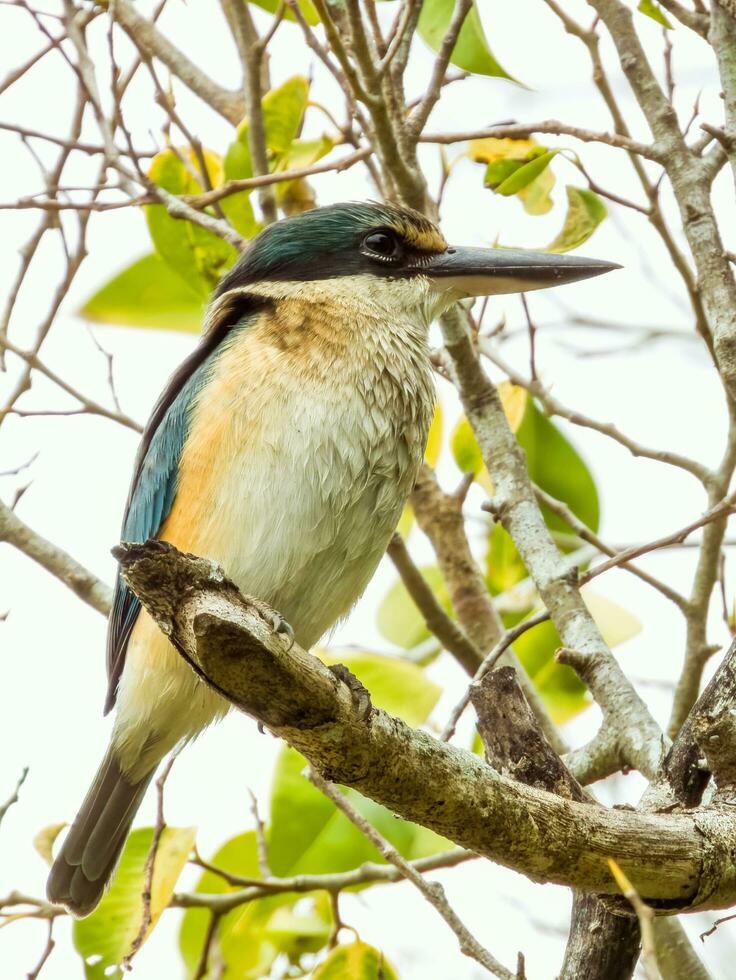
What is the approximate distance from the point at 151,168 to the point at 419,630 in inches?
59.5

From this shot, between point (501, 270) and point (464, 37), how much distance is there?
56 cm

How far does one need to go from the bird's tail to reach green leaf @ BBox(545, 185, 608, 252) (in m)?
1.67

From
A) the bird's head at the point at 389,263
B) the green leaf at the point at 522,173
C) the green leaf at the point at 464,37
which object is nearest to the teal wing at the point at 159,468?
the bird's head at the point at 389,263

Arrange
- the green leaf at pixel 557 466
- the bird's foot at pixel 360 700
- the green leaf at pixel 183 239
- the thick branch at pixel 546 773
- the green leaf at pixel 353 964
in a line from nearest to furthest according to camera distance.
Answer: the bird's foot at pixel 360 700
the thick branch at pixel 546 773
the green leaf at pixel 353 964
the green leaf at pixel 183 239
the green leaf at pixel 557 466

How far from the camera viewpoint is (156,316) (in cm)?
366

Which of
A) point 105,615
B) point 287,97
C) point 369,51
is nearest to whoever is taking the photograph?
point 369,51

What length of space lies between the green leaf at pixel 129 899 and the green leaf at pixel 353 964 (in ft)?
1.34

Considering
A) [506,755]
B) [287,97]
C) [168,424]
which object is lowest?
[506,755]

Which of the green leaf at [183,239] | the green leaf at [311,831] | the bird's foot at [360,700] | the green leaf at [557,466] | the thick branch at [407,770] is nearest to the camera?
the thick branch at [407,770]

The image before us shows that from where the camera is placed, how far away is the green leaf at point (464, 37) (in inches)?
112

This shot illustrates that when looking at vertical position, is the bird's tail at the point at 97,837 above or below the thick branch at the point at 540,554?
below

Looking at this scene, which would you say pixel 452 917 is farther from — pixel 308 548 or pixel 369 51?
pixel 369 51

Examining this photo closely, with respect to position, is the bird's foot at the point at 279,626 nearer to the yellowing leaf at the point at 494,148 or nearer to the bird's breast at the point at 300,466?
the bird's breast at the point at 300,466

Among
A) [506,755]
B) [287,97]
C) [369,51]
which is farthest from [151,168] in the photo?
[506,755]
